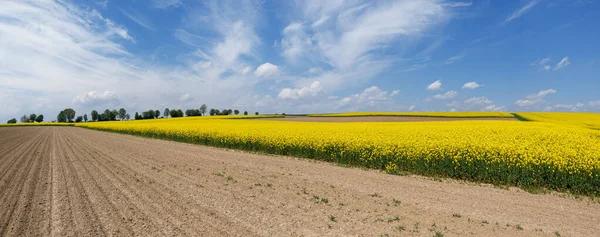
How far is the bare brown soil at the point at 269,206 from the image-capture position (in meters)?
5.96

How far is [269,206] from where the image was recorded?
7277 mm

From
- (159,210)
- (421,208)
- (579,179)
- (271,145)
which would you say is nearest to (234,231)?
(159,210)

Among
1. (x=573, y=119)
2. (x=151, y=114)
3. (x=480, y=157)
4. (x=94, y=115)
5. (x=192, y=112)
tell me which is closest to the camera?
(x=480, y=157)

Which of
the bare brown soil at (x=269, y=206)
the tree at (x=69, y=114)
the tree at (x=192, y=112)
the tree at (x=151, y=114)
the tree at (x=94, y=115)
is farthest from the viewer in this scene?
the tree at (x=69, y=114)

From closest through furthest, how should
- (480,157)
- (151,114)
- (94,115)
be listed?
1. (480,157)
2. (151,114)
3. (94,115)

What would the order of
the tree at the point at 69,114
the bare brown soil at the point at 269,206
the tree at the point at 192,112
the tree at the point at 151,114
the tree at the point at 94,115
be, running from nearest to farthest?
the bare brown soil at the point at 269,206 → the tree at the point at 151,114 → the tree at the point at 94,115 → the tree at the point at 192,112 → the tree at the point at 69,114

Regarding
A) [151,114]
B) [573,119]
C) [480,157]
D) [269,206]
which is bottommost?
[269,206]

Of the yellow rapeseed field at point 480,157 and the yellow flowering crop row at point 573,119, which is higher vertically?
the yellow flowering crop row at point 573,119

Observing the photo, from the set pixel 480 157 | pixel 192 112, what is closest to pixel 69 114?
pixel 192 112

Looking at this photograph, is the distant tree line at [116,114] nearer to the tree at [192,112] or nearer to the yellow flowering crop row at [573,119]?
the tree at [192,112]

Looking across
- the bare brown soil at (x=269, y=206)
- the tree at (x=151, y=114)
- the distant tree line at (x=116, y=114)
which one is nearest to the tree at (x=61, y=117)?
the distant tree line at (x=116, y=114)

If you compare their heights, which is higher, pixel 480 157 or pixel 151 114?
pixel 151 114

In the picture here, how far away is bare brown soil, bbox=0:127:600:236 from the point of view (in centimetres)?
596

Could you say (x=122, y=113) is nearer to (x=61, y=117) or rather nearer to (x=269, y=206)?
(x=61, y=117)
